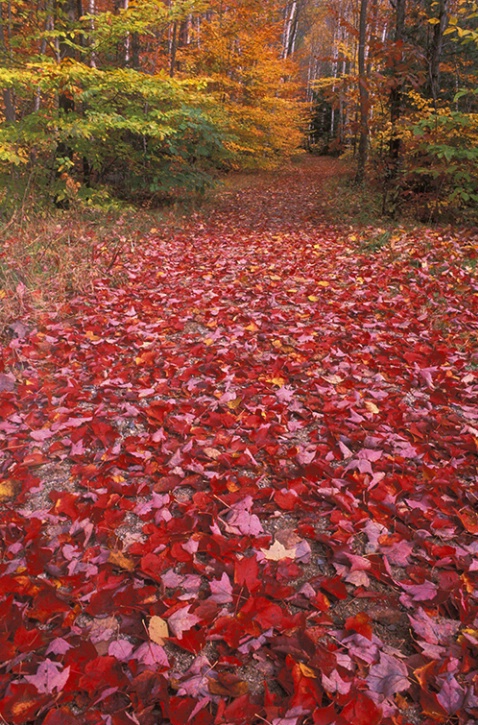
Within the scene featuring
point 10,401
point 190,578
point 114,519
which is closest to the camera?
point 190,578

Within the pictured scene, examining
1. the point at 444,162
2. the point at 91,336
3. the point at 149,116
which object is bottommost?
the point at 91,336

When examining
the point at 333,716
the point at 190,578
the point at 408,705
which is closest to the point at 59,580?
the point at 190,578

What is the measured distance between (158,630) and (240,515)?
662mm

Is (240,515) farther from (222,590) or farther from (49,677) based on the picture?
(49,677)

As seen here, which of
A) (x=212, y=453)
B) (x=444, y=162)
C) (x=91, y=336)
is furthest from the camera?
(x=444, y=162)

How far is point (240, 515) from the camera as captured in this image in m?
2.21

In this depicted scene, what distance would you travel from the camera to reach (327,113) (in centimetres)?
2814

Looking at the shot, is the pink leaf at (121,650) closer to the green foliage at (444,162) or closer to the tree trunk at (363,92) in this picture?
the green foliage at (444,162)

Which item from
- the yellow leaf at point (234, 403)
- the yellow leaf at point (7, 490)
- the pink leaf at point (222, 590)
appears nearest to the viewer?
the pink leaf at point (222, 590)

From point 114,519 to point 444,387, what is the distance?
2.42m

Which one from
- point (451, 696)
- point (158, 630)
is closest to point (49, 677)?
point (158, 630)

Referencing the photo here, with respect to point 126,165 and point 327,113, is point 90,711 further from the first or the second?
point 327,113

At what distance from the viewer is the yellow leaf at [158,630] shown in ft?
5.36

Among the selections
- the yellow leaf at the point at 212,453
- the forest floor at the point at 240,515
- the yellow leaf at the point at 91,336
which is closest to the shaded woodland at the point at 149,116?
the yellow leaf at the point at 91,336
